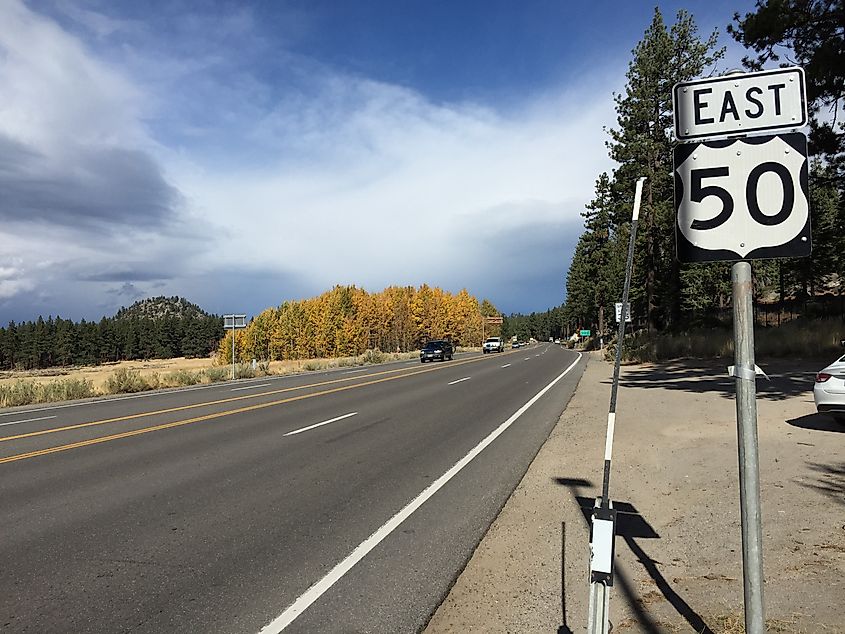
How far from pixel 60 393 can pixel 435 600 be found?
22.5m

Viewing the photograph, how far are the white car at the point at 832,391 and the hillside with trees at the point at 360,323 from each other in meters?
99.0

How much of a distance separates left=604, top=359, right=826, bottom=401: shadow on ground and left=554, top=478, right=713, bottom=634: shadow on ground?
916 cm

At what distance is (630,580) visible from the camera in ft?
14.7

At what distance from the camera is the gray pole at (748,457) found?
235 cm

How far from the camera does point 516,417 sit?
13.8 meters

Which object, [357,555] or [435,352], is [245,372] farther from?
[357,555]

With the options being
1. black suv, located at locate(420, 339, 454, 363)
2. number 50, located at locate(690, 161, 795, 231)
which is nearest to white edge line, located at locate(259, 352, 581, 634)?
number 50, located at locate(690, 161, 795, 231)

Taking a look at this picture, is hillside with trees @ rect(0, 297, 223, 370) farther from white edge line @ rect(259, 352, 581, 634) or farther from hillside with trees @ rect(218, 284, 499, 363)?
white edge line @ rect(259, 352, 581, 634)

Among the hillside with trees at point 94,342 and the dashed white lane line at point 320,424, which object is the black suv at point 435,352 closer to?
the dashed white lane line at point 320,424

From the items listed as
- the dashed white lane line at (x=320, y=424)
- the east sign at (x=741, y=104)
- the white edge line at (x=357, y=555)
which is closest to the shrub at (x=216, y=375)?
the dashed white lane line at (x=320, y=424)

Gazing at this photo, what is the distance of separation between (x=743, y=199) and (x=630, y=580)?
3225mm

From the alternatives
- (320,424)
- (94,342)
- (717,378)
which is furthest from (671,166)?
(94,342)

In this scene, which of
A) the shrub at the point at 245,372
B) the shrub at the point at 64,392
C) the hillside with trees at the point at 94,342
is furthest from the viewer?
the hillside with trees at the point at 94,342

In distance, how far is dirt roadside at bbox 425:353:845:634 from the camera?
3.89 m
